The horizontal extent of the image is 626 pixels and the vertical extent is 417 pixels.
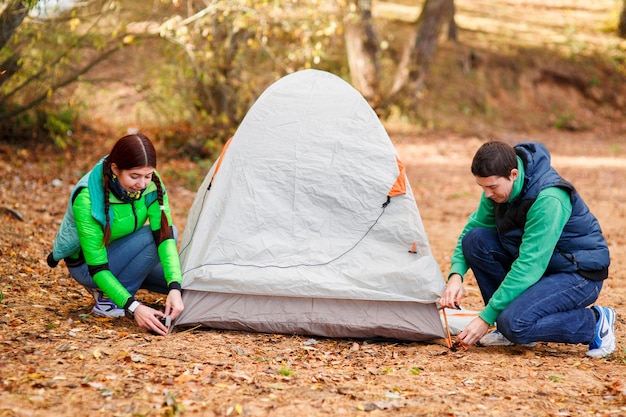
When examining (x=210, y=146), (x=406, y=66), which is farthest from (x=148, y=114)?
(x=406, y=66)

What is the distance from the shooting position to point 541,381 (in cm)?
363

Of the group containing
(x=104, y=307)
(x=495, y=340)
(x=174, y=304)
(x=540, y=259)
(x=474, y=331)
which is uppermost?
(x=540, y=259)

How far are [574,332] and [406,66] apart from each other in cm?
1196

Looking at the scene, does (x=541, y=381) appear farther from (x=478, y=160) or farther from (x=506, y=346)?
(x=478, y=160)

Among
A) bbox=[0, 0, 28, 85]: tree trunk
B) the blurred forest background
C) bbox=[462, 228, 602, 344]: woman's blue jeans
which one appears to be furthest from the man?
bbox=[0, 0, 28, 85]: tree trunk

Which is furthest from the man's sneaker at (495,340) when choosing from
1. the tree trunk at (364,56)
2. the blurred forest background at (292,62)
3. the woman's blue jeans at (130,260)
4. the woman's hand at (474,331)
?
the tree trunk at (364,56)

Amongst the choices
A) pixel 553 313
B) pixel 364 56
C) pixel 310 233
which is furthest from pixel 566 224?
pixel 364 56

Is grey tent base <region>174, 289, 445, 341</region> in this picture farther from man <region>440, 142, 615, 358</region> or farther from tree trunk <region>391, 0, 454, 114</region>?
tree trunk <region>391, 0, 454, 114</region>

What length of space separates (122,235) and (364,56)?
36.4ft

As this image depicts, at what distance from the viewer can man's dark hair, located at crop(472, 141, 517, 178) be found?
12.6 feet

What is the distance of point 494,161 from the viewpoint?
3850mm

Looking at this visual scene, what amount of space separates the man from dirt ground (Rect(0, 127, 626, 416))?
18cm

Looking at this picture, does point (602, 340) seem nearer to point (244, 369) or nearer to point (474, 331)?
point (474, 331)

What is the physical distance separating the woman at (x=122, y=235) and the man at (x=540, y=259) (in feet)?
5.66
